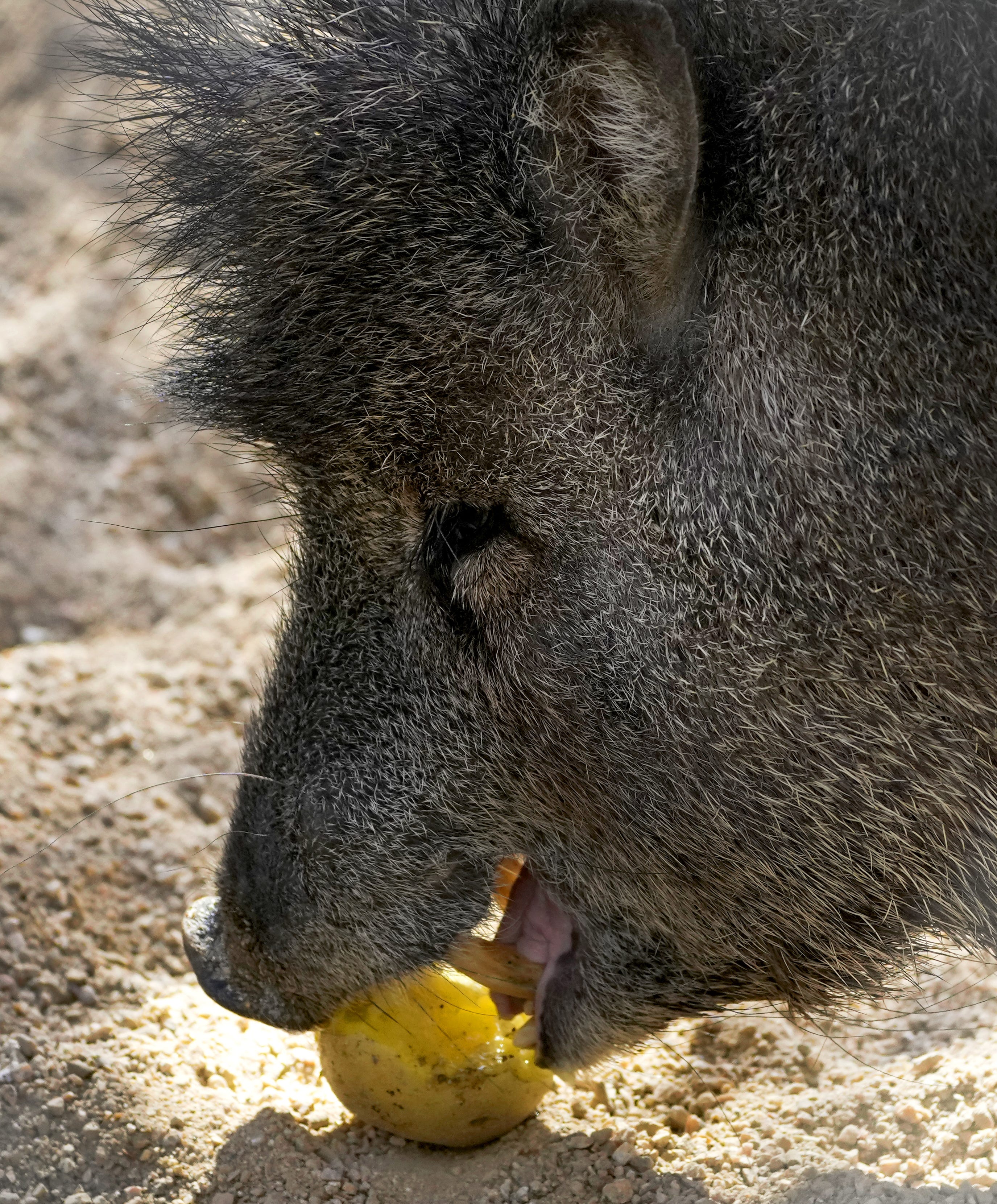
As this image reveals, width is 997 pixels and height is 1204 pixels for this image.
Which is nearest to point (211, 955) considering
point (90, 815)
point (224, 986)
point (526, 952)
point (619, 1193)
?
point (224, 986)

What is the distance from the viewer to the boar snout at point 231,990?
273 centimetres

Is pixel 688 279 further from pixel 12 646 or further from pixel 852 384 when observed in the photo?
pixel 12 646

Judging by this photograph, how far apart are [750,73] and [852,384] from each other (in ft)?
1.75

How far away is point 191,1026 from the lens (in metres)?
3.35

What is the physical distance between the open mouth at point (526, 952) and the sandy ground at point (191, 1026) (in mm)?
325

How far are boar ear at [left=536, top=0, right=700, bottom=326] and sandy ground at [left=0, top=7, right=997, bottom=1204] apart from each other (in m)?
1.23

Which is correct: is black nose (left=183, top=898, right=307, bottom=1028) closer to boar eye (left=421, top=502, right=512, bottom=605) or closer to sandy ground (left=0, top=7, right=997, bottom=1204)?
sandy ground (left=0, top=7, right=997, bottom=1204)

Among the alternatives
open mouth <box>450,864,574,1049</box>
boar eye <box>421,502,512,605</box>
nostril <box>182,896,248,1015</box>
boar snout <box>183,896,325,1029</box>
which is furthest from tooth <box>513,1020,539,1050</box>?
boar eye <box>421,502,512,605</box>

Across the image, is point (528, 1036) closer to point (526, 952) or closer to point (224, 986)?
point (526, 952)

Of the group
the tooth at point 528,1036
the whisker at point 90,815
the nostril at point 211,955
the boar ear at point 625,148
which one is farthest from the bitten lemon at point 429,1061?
the boar ear at point 625,148

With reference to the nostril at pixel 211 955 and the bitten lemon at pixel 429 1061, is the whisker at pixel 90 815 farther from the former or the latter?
the bitten lemon at pixel 429 1061

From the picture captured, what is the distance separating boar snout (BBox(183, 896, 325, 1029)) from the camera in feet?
8.95

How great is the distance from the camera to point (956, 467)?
222 centimetres

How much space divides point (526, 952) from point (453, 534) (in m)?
0.89
